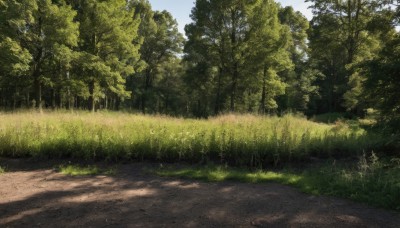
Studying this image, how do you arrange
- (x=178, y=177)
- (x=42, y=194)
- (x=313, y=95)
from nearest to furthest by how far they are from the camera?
(x=42, y=194), (x=178, y=177), (x=313, y=95)

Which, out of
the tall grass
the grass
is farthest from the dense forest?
the grass

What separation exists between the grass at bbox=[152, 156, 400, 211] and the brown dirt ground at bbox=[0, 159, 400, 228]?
29 cm

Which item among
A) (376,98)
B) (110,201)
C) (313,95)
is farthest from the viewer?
(313,95)

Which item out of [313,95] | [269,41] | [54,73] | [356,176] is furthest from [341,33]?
[356,176]

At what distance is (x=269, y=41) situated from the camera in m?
24.4

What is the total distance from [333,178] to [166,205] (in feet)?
11.4

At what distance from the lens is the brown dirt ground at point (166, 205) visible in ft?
15.6

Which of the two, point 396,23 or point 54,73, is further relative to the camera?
point 54,73

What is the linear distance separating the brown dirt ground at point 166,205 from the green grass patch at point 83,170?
0.40 meters

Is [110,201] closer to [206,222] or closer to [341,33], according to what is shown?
[206,222]

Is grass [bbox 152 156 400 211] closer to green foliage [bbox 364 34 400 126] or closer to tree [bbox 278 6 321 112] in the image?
green foliage [bbox 364 34 400 126]

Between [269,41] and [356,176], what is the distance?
1923 centimetres

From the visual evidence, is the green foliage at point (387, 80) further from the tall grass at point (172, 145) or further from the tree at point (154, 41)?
the tree at point (154, 41)

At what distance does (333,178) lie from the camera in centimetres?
666
